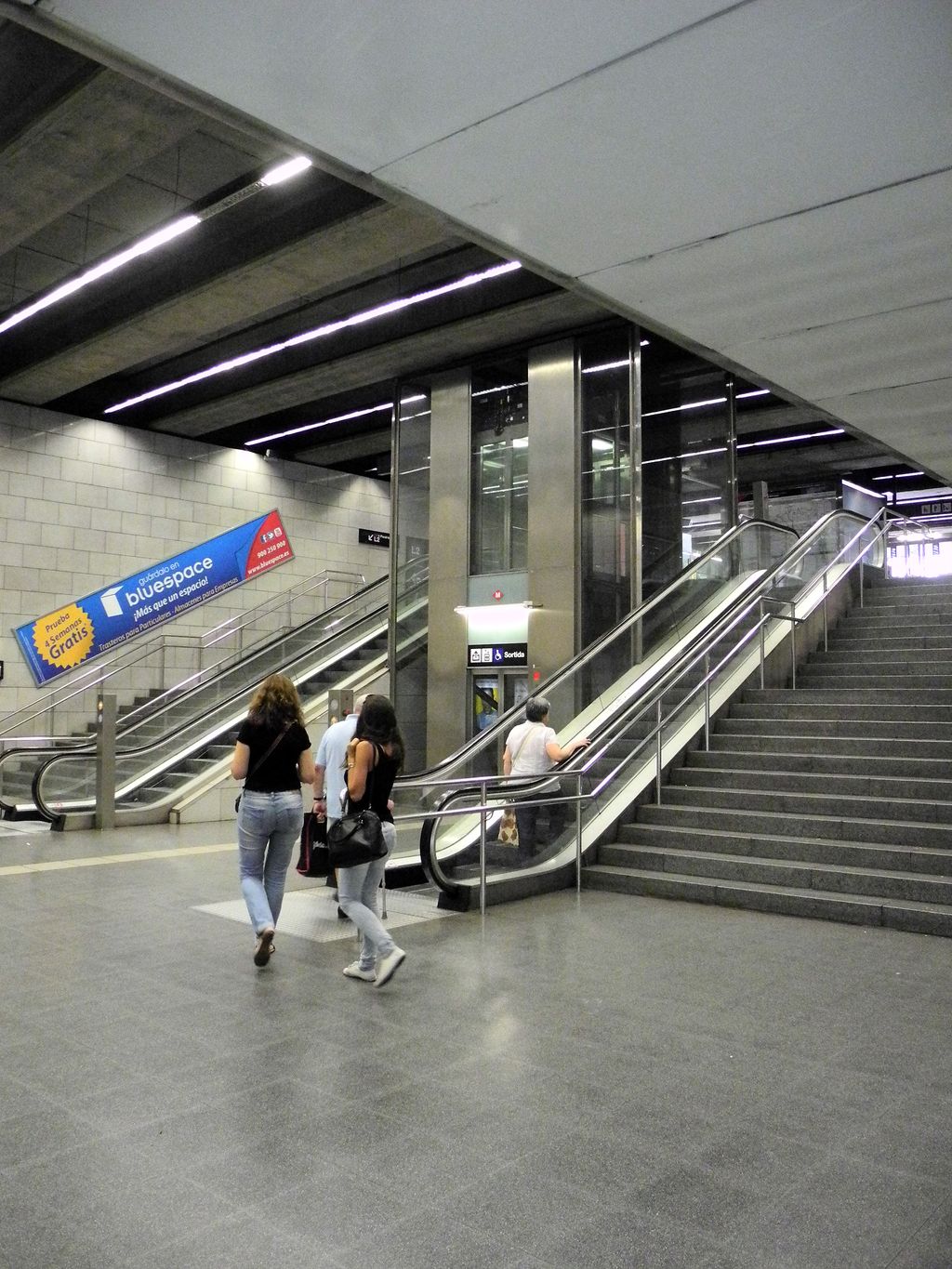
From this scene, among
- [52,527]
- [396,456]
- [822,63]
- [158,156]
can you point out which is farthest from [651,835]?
[52,527]

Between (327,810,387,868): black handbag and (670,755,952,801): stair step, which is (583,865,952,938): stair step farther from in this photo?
(327,810,387,868): black handbag

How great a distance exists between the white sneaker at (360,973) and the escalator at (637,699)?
1.53 meters

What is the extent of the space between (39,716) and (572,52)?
13.3 m

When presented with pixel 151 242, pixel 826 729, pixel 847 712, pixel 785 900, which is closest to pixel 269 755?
pixel 785 900

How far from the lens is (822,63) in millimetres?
3332

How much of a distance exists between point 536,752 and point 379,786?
2.92 m

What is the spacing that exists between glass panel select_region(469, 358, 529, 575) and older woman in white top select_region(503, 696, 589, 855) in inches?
223

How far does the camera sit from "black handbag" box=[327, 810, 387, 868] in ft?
15.4

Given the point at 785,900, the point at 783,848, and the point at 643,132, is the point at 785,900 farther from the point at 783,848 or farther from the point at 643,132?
the point at 643,132

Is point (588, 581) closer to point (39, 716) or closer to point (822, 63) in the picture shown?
point (39, 716)

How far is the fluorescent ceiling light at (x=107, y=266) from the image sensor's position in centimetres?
1009

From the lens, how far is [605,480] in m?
12.7

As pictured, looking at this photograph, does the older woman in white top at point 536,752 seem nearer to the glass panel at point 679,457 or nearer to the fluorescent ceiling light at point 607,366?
the glass panel at point 679,457

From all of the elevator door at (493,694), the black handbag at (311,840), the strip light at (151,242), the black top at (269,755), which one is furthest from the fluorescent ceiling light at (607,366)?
the black top at (269,755)
